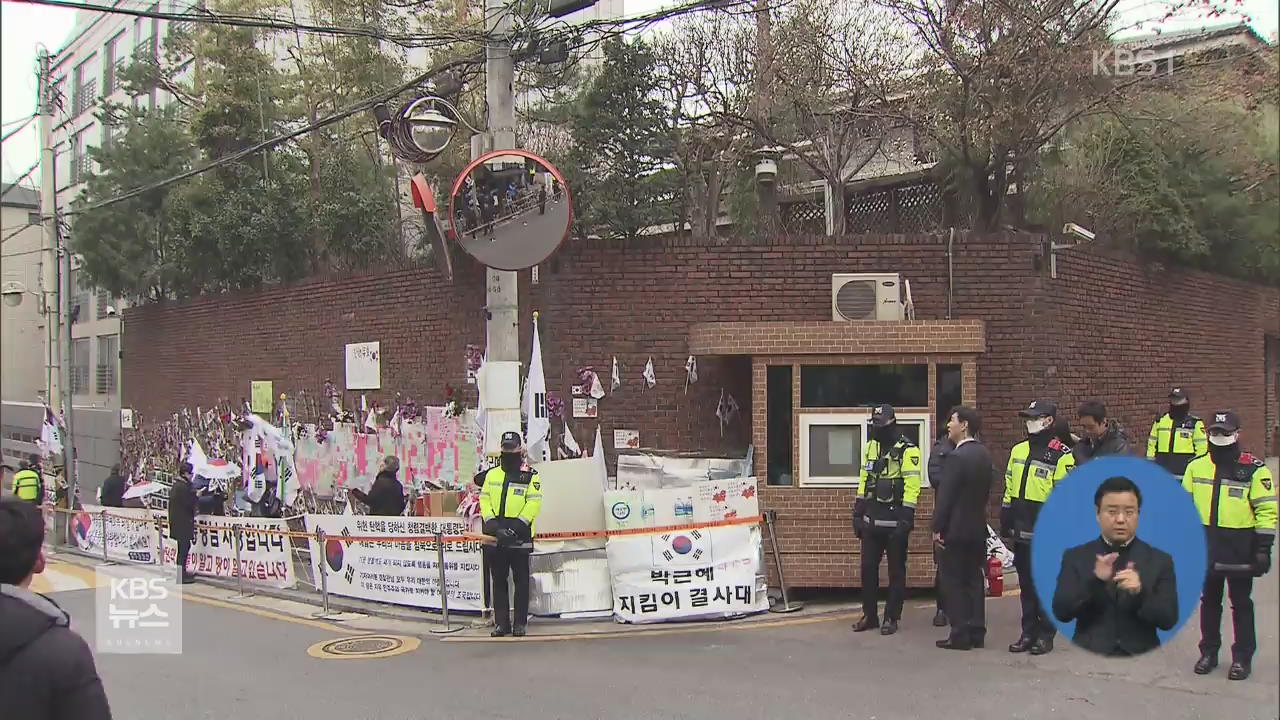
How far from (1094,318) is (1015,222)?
1993 mm

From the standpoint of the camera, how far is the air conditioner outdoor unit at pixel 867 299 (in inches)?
389

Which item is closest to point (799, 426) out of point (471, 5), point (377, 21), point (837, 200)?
point (837, 200)

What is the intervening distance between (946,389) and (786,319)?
6.78ft

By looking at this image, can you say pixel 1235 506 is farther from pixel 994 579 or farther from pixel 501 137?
pixel 501 137

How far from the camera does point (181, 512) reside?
463 inches

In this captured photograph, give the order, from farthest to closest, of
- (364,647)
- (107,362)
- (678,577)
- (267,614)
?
(107,362)
(267,614)
(678,577)
(364,647)

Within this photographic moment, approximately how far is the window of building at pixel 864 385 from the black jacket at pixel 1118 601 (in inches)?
277

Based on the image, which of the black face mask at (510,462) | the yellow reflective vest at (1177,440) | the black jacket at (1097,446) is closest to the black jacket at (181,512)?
the black face mask at (510,462)

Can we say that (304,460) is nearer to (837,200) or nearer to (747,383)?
(747,383)

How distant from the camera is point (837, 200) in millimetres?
14734

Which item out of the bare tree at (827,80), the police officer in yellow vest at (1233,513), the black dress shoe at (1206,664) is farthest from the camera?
the bare tree at (827,80)

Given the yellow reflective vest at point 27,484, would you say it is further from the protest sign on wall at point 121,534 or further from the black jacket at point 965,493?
→ the black jacket at point 965,493

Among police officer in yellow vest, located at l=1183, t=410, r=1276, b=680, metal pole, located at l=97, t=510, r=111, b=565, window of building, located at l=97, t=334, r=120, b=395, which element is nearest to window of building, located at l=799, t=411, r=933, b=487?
police officer in yellow vest, located at l=1183, t=410, r=1276, b=680

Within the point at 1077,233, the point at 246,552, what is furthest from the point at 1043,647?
the point at 246,552
